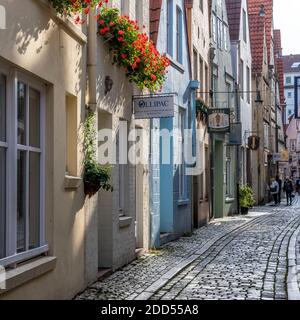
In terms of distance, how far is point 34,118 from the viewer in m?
7.19

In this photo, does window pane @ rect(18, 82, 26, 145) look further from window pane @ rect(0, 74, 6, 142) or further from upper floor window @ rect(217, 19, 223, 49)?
upper floor window @ rect(217, 19, 223, 49)

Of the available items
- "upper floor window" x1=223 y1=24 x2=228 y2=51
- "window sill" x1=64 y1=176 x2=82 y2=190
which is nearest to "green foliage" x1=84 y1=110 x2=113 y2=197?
"window sill" x1=64 y1=176 x2=82 y2=190

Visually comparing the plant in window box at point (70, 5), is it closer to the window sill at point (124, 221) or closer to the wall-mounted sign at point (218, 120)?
the window sill at point (124, 221)

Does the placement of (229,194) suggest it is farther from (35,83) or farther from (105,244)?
(35,83)

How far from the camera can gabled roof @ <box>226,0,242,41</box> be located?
29.8 metres

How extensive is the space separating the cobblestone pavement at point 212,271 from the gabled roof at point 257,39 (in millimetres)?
20891

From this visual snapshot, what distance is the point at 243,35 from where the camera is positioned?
31.5m

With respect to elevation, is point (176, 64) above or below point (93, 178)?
above

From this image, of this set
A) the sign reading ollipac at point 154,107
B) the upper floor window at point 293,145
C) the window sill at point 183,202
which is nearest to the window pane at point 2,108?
the sign reading ollipac at point 154,107

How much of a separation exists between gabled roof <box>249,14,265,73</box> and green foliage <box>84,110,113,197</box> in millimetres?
28257

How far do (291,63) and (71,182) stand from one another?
112 m

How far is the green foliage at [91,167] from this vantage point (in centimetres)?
873

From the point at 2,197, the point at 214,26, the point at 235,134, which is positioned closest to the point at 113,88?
the point at 2,197

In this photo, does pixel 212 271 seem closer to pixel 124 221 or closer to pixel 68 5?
pixel 124 221
